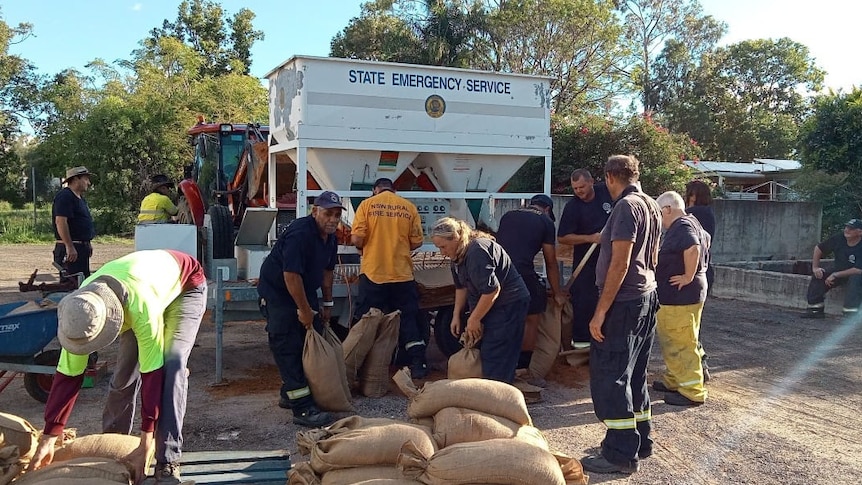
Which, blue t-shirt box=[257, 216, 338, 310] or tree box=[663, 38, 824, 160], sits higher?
tree box=[663, 38, 824, 160]

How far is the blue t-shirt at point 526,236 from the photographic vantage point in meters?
5.64

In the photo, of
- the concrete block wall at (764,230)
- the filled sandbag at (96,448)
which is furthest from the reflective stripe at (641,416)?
the concrete block wall at (764,230)

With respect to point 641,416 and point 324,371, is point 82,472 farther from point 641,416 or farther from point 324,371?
point 641,416

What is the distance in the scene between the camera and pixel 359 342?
554 cm

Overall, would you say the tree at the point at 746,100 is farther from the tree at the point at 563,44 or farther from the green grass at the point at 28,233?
the green grass at the point at 28,233

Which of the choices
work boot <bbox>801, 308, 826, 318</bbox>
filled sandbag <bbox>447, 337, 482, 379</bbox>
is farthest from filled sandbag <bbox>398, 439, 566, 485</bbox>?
work boot <bbox>801, 308, 826, 318</bbox>

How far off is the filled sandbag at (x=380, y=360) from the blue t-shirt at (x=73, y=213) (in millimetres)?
3658

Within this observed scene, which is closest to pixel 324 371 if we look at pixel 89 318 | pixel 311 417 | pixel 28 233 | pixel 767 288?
pixel 311 417

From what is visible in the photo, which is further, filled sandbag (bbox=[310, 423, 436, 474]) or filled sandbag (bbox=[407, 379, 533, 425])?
filled sandbag (bbox=[407, 379, 533, 425])

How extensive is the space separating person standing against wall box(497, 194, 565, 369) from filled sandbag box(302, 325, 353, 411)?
1638 millimetres

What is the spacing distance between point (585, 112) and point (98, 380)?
20.4 m

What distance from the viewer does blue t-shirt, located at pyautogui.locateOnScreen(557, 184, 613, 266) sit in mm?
5938

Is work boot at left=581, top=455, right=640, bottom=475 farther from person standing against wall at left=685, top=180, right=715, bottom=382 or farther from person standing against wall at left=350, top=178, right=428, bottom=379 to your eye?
person standing against wall at left=685, top=180, right=715, bottom=382

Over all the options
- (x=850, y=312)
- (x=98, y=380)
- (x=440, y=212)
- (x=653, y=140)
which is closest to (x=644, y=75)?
(x=653, y=140)
